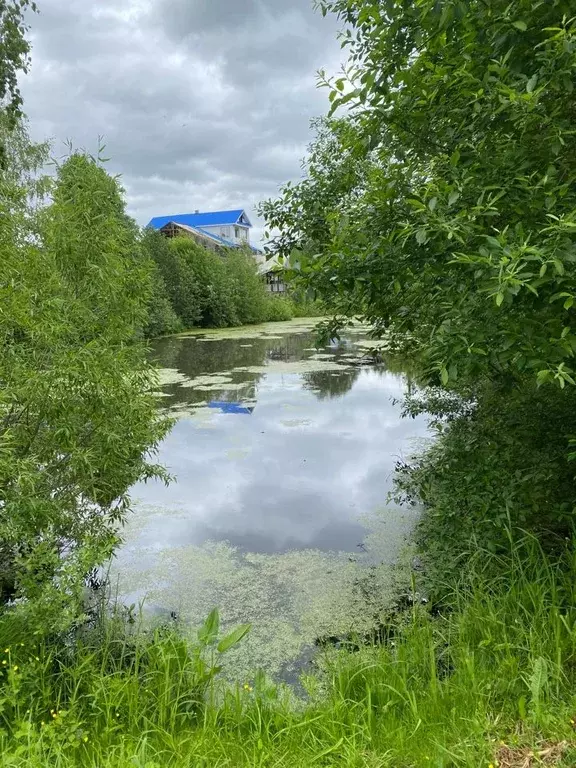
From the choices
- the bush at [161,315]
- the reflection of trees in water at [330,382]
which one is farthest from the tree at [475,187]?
the bush at [161,315]

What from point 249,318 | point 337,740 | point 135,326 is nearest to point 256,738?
point 337,740

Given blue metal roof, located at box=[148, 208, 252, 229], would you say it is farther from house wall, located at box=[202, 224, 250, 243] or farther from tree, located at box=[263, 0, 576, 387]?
tree, located at box=[263, 0, 576, 387]

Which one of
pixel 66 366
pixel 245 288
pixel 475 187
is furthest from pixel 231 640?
pixel 245 288

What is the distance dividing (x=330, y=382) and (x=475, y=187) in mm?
9069

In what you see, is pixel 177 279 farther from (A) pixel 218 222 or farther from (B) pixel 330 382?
(A) pixel 218 222

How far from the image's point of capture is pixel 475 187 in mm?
1968

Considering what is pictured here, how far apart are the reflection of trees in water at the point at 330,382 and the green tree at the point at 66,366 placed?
6.50m

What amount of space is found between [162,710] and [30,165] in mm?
13720

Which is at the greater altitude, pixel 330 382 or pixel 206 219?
pixel 206 219

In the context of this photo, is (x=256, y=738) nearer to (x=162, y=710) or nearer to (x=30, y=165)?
(x=162, y=710)

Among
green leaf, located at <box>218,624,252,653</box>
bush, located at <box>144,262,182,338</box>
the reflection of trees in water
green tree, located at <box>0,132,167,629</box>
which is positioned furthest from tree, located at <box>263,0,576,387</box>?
bush, located at <box>144,262,182,338</box>

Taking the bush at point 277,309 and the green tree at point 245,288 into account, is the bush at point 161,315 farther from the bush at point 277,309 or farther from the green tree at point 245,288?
the bush at point 277,309

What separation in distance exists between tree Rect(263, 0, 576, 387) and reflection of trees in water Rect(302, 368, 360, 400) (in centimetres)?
713

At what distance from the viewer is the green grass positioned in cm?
167
